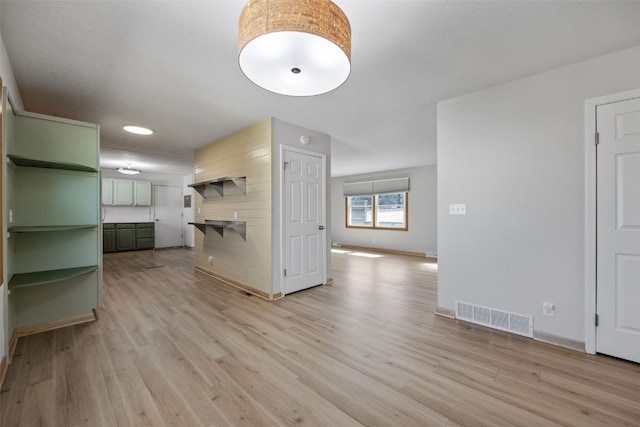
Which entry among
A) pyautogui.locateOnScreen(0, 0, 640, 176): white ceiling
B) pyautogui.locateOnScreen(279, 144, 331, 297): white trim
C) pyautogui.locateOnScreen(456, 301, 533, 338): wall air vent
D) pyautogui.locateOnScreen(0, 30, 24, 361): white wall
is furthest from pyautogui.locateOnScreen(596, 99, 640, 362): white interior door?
pyautogui.locateOnScreen(0, 30, 24, 361): white wall

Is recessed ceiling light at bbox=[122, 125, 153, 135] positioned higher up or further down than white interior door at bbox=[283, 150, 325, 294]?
higher up

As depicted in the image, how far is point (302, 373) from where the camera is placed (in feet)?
6.61

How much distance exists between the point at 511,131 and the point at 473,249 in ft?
4.05

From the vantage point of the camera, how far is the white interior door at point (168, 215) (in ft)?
28.8

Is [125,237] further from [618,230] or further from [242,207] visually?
[618,230]

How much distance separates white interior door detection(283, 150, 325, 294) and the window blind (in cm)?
397

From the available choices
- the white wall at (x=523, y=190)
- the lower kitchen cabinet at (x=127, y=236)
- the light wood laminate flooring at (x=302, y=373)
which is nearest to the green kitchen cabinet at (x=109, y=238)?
the lower kitchen cabinet at (x=127, y=236)

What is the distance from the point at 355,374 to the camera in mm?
1998

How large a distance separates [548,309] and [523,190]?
111 centimetres

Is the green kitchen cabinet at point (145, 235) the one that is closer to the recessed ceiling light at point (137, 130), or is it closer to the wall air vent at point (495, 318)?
the recessed ceiling light at point (137, 130)

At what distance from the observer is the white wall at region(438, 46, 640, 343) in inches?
92.2

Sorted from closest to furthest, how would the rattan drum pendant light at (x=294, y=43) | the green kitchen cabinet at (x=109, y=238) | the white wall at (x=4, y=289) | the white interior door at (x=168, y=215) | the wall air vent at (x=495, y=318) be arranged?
1. the rattan drum pendant light at (x=294, y=43)
2. the white wall at (x=4, y=289)
3. the wall air vent at (x=495, y=318)
4. the green kitchen cabinet at (x=109, y=238)
5. the white interior door at (x=168, y=215)

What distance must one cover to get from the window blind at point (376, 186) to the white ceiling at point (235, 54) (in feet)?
12.9

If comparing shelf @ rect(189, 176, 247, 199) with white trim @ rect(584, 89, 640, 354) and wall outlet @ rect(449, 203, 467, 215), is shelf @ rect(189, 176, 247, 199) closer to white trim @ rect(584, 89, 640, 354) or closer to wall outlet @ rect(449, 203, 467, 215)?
wall outlet @ rect(449, 203, 467, 215)
